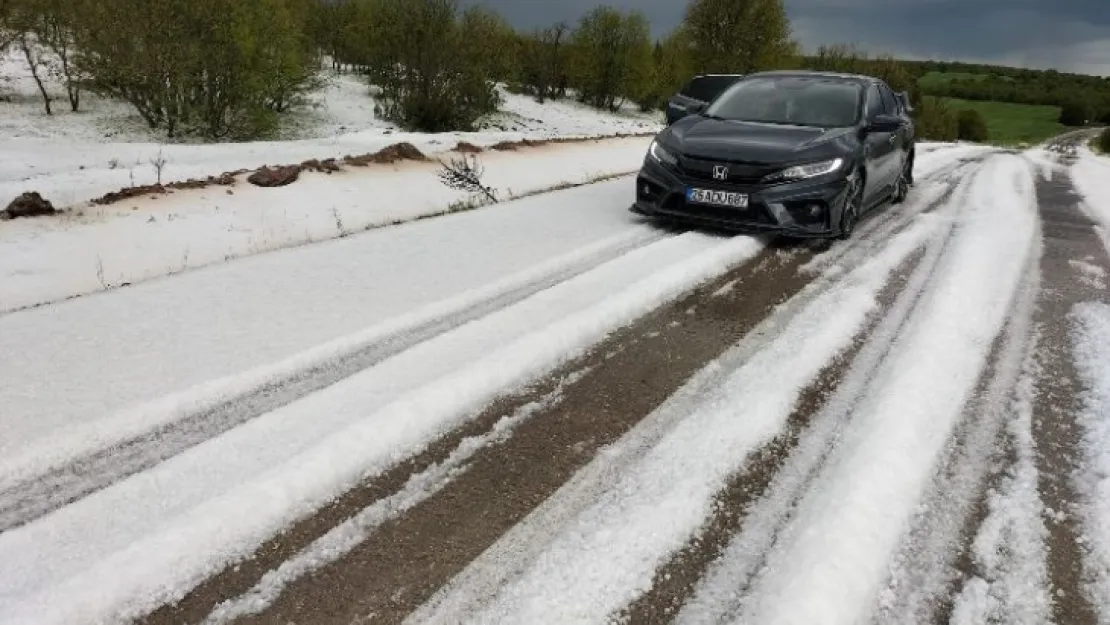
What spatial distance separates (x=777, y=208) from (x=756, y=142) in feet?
2.38

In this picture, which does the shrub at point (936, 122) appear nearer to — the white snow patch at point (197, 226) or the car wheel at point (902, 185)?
the car wheel at point (902, 185)

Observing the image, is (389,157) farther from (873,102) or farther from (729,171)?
(873,102)

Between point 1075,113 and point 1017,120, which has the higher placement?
point 1075,113

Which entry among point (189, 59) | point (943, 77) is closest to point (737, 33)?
point (189, 59)

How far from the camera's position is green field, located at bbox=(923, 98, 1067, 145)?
86.3 m

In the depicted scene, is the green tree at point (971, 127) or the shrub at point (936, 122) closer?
the shrub at point (936, 122)

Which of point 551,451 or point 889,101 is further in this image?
point 889,101

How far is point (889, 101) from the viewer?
27.3 feet

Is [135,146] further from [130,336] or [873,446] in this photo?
[873,446]

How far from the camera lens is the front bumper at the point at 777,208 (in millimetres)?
6090

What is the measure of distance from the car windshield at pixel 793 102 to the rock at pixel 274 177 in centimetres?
517

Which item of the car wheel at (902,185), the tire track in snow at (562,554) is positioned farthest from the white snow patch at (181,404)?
the car wheel at (902,185)

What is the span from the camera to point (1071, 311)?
4750 mm

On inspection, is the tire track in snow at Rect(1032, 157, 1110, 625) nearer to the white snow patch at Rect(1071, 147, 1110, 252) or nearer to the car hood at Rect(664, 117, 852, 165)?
Result: the white snow patch at Rect(1071, 147, 1110, 252)
